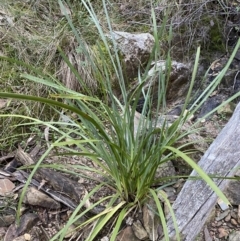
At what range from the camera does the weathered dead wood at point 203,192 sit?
1215mm

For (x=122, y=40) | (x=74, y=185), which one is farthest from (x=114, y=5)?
(x=74, y=185)

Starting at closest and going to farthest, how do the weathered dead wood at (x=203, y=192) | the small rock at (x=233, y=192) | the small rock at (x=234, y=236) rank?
the weathered dead wood at (x=203, y=192)
the small rock at (x=234, y=236)
the small rock at (x=233, y=192)

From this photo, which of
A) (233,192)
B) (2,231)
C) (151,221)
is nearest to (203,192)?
(151,221)

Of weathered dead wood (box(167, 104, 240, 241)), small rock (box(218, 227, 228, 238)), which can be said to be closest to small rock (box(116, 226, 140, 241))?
weathered dead wood (box(167, 104, 240, 241))

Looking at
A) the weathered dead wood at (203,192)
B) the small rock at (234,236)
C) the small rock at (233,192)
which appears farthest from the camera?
the small rock at (233,192)

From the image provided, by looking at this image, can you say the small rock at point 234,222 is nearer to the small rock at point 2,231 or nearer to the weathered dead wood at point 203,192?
the weathered dead wood at point 203,192

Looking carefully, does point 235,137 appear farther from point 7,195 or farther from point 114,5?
point 114,5

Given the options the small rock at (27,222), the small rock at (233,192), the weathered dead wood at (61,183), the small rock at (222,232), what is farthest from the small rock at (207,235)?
the small rock at (27,222)

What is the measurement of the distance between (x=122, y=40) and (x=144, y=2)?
1.96ft

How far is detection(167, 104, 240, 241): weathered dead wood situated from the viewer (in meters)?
1.21

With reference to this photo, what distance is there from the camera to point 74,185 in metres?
1.46

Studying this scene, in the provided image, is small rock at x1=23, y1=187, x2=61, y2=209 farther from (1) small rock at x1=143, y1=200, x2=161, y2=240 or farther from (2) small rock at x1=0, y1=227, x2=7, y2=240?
(1) small rock at x1=143, y1=200, x2=161, y2=240

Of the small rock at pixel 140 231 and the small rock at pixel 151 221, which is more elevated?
the small rock at pixel 151 221

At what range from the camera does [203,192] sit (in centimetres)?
121
